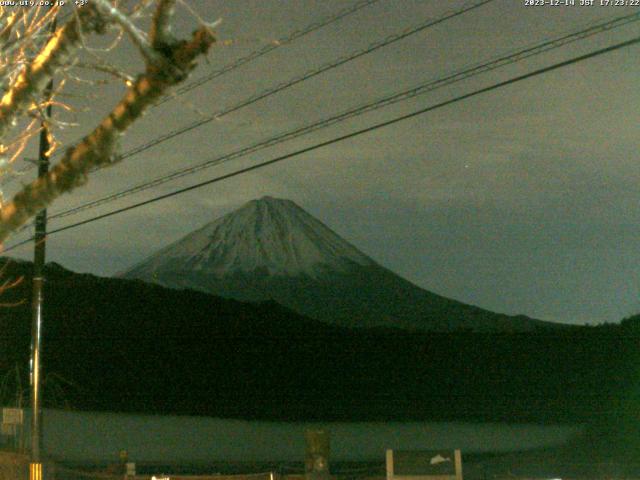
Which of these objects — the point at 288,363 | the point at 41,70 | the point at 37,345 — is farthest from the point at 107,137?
the point at 288,363

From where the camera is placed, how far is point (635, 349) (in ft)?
165

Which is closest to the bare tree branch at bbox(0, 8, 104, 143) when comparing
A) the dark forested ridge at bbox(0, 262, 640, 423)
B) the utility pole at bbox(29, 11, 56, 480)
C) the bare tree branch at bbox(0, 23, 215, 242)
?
the bare tree branch at bbox(0, 23, 215, 242)

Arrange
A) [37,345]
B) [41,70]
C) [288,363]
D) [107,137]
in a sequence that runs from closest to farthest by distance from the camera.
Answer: [107,137] < [41,70] < [37,345] < [288,363]

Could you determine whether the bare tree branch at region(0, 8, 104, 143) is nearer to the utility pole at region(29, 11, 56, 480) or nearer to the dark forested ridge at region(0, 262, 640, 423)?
the utility pole at region(29, 11, 56, 480)

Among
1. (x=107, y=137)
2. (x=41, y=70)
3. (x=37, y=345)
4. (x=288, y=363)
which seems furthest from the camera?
(x=288, y=363)

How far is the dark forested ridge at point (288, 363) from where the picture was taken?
5212 centimetres

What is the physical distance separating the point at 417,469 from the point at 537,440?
3826 centimetres

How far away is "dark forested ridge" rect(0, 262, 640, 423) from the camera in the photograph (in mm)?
52125

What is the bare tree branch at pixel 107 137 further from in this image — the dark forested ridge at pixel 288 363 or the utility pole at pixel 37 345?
the dark forested ridge at pixel 288 363

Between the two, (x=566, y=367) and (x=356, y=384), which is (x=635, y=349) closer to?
(x=566, y=367)

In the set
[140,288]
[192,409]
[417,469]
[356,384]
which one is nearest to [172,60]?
[417,469]

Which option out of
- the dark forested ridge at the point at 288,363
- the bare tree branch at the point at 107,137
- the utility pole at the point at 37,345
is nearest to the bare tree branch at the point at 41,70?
the bare tree branch at the point at 107,137

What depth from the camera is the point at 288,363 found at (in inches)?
2552

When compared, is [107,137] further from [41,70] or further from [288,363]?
[288,363]
